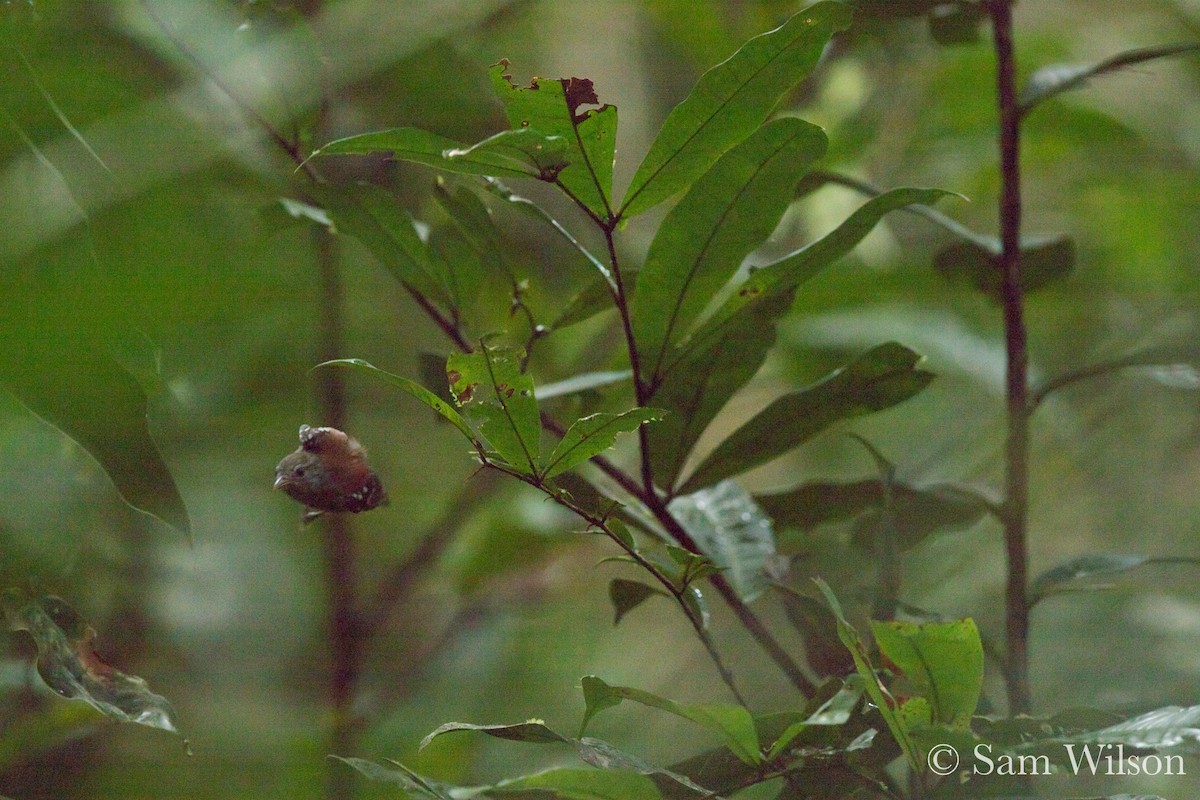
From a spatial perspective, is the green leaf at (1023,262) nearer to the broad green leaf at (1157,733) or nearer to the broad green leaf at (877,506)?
the broad green leaf at (877,506)

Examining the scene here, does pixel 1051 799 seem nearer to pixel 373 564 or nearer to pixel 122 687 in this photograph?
pixel 122 687

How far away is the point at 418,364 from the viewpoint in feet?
1.96

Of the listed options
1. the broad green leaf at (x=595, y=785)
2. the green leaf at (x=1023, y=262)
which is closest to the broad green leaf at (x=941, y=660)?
the broad green leaf at (x=595, y=785)

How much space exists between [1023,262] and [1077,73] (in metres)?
0.13

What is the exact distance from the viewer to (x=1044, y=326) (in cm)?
130

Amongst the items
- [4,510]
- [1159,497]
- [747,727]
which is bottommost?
[1159,497]

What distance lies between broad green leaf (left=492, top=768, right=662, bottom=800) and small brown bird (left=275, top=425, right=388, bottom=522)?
0.14 m

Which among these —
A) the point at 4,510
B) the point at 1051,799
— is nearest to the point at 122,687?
the point at 4,510

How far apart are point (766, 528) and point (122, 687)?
12.9 inches

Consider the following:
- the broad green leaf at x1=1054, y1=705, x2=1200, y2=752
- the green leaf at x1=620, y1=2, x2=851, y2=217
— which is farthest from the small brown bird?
the broad green leaf at x1=1054, y1=705, x2=1200, y2=752

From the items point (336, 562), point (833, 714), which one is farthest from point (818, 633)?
point (336, 562)

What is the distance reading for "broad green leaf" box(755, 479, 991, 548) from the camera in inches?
23.6

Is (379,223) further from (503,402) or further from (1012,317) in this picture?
(1012,317)

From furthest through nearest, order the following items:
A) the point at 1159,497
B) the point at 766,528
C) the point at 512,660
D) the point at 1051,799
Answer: the point at 1159,497 < the point at 512,660 < the point at 766,528 < the point at 1051,799
